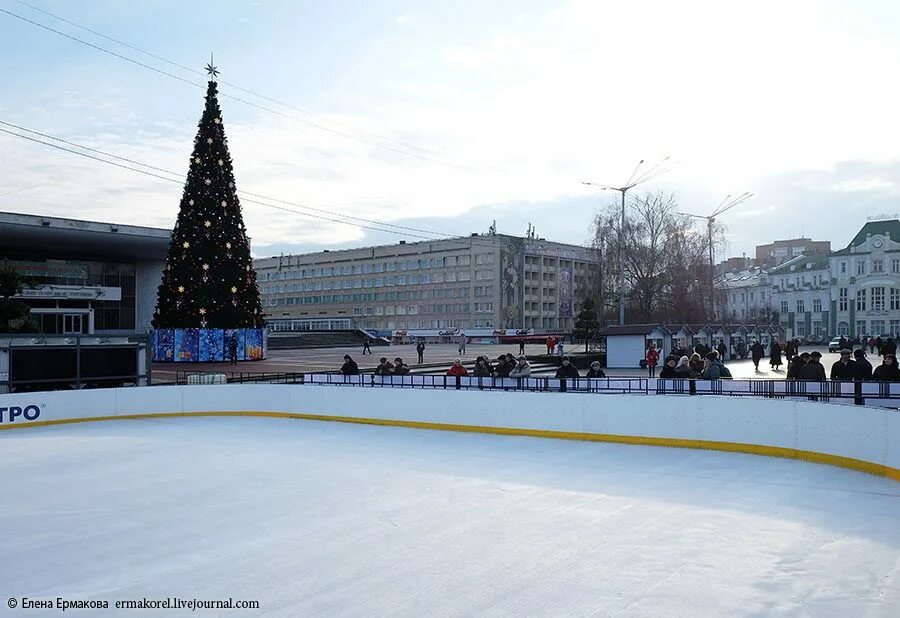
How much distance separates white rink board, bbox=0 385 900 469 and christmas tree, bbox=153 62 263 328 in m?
15.3

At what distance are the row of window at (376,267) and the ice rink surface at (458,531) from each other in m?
77.3

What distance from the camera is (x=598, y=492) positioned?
9.66m

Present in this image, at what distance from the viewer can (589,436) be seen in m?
14.3

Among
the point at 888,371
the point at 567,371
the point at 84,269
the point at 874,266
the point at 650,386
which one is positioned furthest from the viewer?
the point at 874,266

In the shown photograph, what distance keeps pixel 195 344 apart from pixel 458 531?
2838 centimetres

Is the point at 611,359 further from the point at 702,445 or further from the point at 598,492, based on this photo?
the point at 598,492

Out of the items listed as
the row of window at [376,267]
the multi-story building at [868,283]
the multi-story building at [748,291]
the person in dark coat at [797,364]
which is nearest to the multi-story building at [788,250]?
the multi-story building at [748,291]

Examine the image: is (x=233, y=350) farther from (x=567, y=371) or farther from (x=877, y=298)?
(x=877, y=298)

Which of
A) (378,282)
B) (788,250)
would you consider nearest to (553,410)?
(378,282)

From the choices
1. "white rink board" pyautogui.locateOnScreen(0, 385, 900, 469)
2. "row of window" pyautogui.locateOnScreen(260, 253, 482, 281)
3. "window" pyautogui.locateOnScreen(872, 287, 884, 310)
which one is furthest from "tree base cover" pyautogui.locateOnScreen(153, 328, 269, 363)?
"window" pyautogui.locateOnScreen(872, 287, 884, 310)

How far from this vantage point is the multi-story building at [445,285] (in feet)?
290

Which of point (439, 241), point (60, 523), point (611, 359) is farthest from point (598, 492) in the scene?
point (439, 241)

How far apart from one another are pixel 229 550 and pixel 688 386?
9099 millimetres

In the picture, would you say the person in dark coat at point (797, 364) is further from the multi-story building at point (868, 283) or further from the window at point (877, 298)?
the window at point (877, 298)
